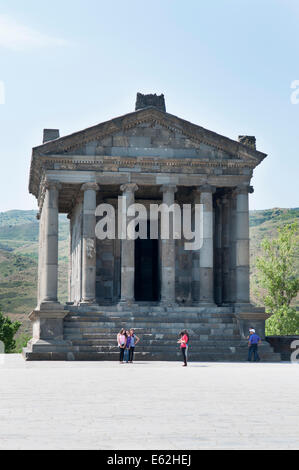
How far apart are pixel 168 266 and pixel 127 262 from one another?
1.91m

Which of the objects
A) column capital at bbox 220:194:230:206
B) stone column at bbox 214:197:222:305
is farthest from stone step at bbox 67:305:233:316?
column capital at bbox 220:194:230:206

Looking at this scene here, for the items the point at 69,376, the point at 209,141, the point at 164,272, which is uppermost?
the point at 209,141

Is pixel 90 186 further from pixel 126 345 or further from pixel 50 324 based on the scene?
pixel 126 345

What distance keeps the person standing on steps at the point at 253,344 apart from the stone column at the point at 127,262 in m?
6.31

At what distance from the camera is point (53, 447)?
31.5 ft

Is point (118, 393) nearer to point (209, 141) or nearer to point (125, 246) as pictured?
point (125, 246)

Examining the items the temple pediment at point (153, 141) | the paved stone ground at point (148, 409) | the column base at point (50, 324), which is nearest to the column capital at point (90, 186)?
the temple pediment at point (153, 141)

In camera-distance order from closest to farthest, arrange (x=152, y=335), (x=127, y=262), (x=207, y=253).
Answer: (x=152, y=335), (x=127, y=262), (x=207, y=253)

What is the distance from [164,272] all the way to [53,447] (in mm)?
25790

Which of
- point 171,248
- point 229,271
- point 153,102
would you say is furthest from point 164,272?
point 153,102

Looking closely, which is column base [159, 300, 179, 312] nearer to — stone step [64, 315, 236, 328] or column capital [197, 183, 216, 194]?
stone step [64, 315, 236, 328]

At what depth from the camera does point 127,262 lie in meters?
35.2

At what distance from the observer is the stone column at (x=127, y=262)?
34.8 m

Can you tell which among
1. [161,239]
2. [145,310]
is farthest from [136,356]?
[161,239]
